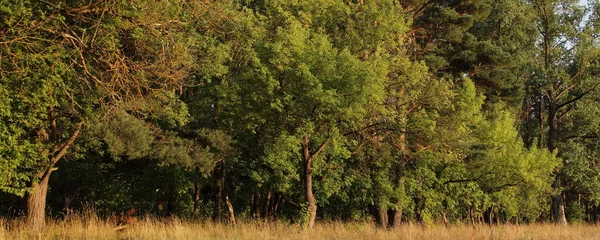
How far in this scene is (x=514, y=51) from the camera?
27641mm

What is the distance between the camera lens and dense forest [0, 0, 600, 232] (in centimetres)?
735

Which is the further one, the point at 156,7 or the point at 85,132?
the point at 85,132

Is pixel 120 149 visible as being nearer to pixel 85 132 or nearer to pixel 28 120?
pixel 85 132

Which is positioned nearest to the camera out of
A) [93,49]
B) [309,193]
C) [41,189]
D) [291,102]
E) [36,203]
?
[93,49]

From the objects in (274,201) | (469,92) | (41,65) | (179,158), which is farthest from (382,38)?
(274,201)

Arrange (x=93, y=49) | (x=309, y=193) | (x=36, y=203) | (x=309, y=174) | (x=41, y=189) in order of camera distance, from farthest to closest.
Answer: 1. (x=309, y=174)
2. (x=309, y=193)
3. (x=41, y=189)
4. (x=36, y=203)
5. (x=93, y=49)

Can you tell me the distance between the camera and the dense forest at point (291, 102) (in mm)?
7348

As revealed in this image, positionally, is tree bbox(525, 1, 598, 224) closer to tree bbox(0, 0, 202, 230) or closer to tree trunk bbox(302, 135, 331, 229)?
tree trunk bbox(302, 135, 331, 229)

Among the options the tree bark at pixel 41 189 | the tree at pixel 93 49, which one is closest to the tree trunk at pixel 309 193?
the tree bark at pixel 41 189

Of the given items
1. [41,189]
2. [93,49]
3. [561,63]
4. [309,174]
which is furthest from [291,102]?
[561,63]

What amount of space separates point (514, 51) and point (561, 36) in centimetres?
548

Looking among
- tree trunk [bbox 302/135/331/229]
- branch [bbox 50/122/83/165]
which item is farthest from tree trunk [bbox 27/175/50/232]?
tree trunk [bbox 302/135/331/229]

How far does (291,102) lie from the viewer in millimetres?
14719

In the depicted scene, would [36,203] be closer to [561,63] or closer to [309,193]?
[309,193]
